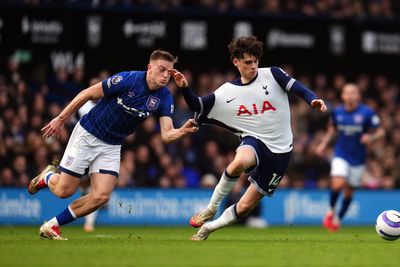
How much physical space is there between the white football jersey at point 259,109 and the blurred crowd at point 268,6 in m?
10.6

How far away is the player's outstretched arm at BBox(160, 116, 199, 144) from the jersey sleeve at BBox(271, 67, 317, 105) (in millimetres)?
1239

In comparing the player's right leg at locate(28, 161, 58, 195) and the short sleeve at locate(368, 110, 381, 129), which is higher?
the short sleeve at locate(368, 110, 381, 129)

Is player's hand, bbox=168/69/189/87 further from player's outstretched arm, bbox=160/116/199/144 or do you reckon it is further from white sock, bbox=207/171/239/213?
white sock, bbox=207/171/239/213

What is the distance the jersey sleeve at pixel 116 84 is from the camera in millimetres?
11617

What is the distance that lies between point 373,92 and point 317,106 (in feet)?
56.0

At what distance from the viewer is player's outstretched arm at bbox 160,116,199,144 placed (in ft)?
37.2

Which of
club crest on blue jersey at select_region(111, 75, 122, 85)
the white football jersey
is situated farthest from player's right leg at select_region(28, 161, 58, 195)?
the white football jersey

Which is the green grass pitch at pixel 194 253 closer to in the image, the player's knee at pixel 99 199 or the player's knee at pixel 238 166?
the player's knee at pixel 99 199

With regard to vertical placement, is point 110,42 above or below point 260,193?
above

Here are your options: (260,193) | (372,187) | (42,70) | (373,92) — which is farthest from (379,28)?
(260,193)

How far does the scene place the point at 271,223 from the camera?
21750mm

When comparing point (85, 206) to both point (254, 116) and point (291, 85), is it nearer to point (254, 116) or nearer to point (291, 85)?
point (254, 116)

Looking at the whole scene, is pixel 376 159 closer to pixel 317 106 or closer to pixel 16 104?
pixel 16 104

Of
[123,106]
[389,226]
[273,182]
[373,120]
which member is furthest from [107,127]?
[373,120]
